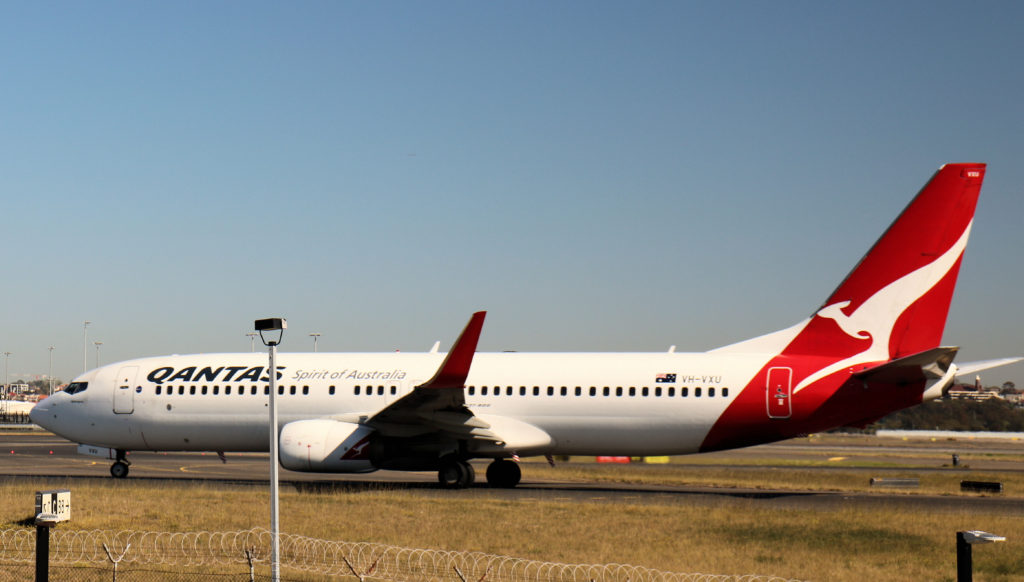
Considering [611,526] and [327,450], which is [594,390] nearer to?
[327,450]

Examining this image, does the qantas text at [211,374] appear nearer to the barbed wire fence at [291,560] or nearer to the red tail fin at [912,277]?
the barbed wire fence at [291,560]

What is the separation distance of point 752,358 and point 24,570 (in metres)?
19.2

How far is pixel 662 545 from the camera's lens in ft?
60.3

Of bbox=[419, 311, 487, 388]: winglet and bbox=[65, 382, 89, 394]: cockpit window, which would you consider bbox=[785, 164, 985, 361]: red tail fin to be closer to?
bbox=[419, 311, 487, 388]: winglet

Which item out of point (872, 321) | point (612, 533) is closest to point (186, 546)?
point (612, 533)

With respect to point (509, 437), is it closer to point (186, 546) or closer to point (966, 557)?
point (186, 546)

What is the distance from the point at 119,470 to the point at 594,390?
1624 cm

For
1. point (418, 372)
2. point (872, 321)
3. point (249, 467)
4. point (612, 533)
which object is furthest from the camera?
point (249, 467)

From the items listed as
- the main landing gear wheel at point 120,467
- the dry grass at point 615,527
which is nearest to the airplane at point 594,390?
the main landing gear wheel at point 120,467

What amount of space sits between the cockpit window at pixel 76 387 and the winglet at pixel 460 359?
14.2m

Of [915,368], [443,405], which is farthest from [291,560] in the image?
[915,368]

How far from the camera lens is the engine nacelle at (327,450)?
2833 cm

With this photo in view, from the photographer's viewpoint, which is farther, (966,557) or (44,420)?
(44,420)

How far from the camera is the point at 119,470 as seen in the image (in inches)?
1344
